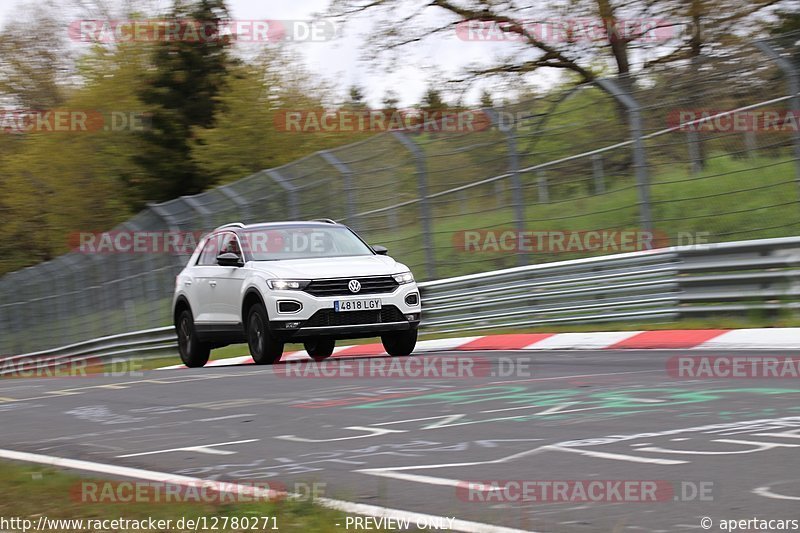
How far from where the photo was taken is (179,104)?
47938 millimetres

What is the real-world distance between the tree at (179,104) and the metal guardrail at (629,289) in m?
29.5

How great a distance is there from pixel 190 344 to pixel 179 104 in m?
32.6

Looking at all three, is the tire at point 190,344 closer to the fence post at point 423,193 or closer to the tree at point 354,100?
the fence post at point 423,193

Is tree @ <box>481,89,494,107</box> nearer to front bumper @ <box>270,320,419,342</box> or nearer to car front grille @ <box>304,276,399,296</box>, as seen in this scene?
car front grille @ <box>304,276,399,296</box>

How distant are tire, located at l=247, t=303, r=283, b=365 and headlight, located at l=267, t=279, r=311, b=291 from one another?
0.31m

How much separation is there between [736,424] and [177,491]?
3.11 meters

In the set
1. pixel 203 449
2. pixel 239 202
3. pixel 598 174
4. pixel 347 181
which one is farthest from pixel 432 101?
pixel 203 449

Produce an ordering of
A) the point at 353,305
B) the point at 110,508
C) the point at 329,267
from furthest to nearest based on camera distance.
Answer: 1. the point at 329,267
2. the point at 353,305
3. the point at 110,508

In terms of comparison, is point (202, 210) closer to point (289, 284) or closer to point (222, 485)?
point (289, 284)

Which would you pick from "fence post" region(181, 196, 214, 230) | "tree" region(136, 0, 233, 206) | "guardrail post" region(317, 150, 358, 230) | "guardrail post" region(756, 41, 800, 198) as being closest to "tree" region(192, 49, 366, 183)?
"tree" region(136, 0, 233, 206)

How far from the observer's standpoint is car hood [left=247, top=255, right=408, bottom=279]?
45.0 feet

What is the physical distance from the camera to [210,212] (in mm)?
21859

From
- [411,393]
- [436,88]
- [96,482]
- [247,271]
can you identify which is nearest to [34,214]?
[436,88]

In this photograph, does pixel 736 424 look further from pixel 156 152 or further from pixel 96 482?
pixel 156 152
